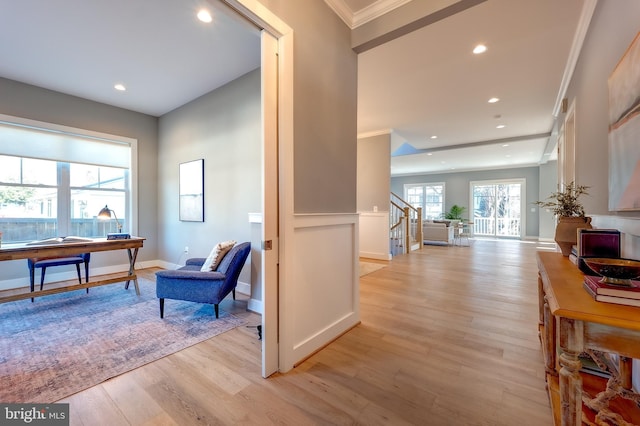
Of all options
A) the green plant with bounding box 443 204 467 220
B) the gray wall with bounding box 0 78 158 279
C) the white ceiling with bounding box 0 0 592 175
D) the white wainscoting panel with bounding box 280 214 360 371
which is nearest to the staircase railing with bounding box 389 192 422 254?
the white ceiling with bounding box 0 0 592 175

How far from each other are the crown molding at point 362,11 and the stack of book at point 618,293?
2.33m

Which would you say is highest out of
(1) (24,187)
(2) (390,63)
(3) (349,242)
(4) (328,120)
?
(2) (390,63)

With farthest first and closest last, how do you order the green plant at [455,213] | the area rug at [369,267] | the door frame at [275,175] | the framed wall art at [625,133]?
the green plant at [455,213] → the area rug at [369,267] → the door frame at [275,175] → the framed wall art at [625,133]

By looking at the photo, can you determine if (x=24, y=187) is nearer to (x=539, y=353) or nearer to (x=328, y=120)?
(x=328, y=120)

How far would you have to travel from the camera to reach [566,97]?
3.56 meters

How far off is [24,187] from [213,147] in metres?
2.82

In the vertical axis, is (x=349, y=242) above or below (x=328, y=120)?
below

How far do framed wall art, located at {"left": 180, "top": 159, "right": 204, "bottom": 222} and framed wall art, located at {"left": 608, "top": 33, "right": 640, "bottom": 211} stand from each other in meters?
4.35

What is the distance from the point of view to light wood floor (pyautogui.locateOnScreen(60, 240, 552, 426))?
142 centimetres

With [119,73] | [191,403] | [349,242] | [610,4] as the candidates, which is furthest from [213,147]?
[610,4]

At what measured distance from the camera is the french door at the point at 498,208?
1015 cm

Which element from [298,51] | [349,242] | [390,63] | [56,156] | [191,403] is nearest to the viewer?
[191,403]

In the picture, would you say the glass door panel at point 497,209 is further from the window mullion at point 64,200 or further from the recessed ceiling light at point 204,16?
the window mullion at point 64,200

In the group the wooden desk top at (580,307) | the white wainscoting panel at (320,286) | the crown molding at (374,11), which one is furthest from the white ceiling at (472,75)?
the wooden desk top at (580,307)
